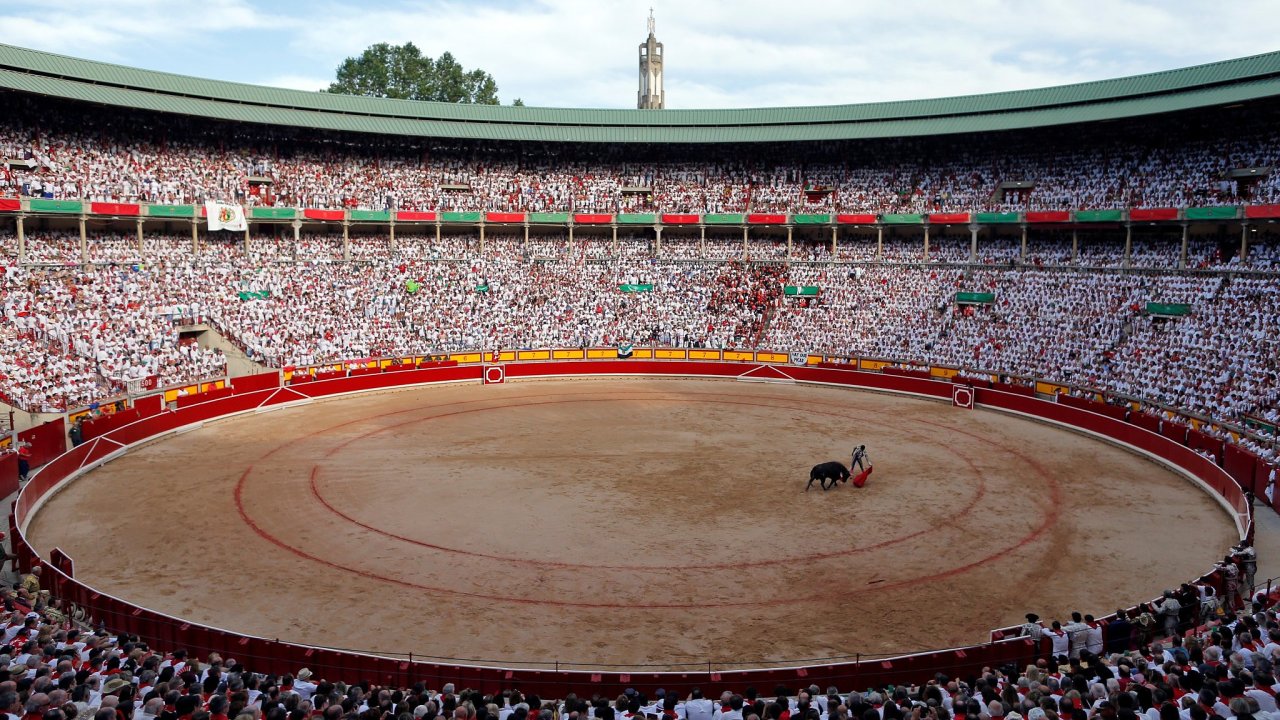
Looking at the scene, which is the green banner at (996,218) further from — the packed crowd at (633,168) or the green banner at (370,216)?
the green banner at (370,216)

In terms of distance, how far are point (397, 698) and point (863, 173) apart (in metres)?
55.8

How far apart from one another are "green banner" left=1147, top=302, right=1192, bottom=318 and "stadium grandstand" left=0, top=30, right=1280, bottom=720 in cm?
21

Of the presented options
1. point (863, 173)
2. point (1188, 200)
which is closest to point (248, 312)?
point (863, 173)

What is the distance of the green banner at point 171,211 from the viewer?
46469 mm

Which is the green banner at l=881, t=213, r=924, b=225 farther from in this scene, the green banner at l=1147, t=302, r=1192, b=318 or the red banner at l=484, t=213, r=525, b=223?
the red banner at l=484, t=213, r=525, b=223

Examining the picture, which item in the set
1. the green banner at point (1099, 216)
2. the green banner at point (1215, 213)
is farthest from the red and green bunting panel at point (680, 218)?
the green banner at point (1215, 213)

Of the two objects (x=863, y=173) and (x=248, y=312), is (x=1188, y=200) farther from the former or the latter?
(x=248, y=312)

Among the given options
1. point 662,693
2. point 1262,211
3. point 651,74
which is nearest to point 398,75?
point 651,74

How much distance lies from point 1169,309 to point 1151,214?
268 inches

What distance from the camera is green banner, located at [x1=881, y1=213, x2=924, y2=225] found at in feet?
181

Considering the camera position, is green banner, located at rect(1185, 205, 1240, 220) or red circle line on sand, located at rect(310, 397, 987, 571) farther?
green banner, located at rect(1185, 205, 1240, 220)

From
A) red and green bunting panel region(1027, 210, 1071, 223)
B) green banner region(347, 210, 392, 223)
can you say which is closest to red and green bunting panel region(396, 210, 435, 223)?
green banner region(347, 210, 392, 223)

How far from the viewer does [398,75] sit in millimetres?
94438

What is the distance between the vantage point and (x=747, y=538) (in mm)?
21312
